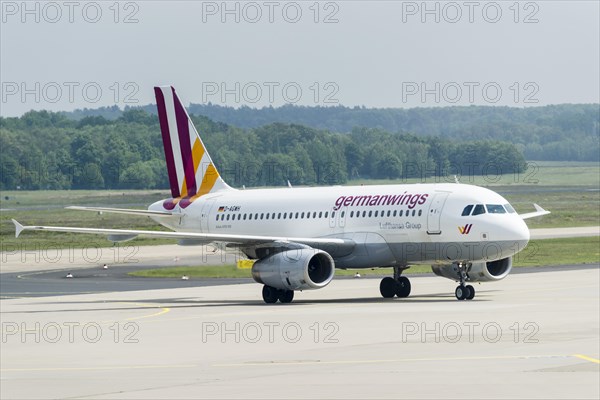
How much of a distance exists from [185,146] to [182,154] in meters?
0.36

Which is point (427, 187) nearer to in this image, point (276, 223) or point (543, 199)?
point (276, 223)

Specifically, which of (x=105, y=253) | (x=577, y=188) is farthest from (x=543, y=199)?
(x=105, y=253)

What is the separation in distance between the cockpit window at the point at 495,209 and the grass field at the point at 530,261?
55.3ft

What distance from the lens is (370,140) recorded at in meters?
125

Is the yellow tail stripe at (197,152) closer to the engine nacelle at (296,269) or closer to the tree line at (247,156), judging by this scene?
the engine nacelle at (296,269)

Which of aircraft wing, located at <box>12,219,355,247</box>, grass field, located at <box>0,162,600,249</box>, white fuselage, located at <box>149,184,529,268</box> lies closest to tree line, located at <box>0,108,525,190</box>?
grass field, located at <box>0,162,600,249</box>

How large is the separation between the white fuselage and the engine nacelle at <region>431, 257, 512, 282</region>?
4.63ft

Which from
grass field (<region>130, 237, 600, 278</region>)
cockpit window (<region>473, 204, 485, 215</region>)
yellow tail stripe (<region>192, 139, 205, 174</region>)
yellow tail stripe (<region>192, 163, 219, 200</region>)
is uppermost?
yellow tail stripe (<region>192, 139, 205, 174</region>)

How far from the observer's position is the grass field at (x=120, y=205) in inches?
3824

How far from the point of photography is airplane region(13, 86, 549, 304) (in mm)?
43562

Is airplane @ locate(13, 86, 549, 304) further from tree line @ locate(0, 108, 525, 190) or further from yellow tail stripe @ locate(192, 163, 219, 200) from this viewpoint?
tree line @ locate(0, 108, 525, 190)

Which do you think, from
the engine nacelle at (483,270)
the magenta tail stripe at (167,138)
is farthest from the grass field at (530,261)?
the engine nacelle at (483,270)

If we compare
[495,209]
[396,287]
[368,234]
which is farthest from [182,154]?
[495,209]

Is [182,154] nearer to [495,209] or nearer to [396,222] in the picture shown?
[396,222]
